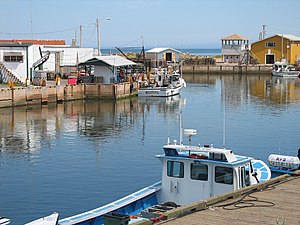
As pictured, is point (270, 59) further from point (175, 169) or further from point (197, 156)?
point (197, 156)

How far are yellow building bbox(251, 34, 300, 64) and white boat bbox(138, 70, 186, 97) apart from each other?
42.3 meters

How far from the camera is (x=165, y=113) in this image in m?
51.4

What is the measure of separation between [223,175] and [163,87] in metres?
46.7

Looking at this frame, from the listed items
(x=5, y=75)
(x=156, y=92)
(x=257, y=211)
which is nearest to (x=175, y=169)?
(x=257, y=211)

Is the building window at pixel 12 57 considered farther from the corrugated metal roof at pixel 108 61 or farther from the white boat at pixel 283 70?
the white boat at pixel 283 70

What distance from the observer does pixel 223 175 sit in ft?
58.5

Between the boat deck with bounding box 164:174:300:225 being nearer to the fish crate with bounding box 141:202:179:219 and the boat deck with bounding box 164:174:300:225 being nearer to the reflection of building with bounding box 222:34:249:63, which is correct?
the fish crate with bounding box 141:202:179:219

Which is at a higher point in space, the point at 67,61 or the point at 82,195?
the point at 67,61

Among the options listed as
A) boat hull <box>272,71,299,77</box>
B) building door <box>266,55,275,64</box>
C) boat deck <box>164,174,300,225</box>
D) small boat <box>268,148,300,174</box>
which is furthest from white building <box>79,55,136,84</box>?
building door <box>266,55,275,64</box>

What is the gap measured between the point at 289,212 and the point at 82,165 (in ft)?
56.3

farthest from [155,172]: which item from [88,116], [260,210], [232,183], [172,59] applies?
[172,59]

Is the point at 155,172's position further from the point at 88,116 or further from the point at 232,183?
the point at 88,116

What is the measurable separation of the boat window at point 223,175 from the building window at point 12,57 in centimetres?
4662

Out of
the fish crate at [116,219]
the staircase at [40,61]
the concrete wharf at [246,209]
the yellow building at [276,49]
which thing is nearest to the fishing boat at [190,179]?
the concrete wharf at [246,209]
